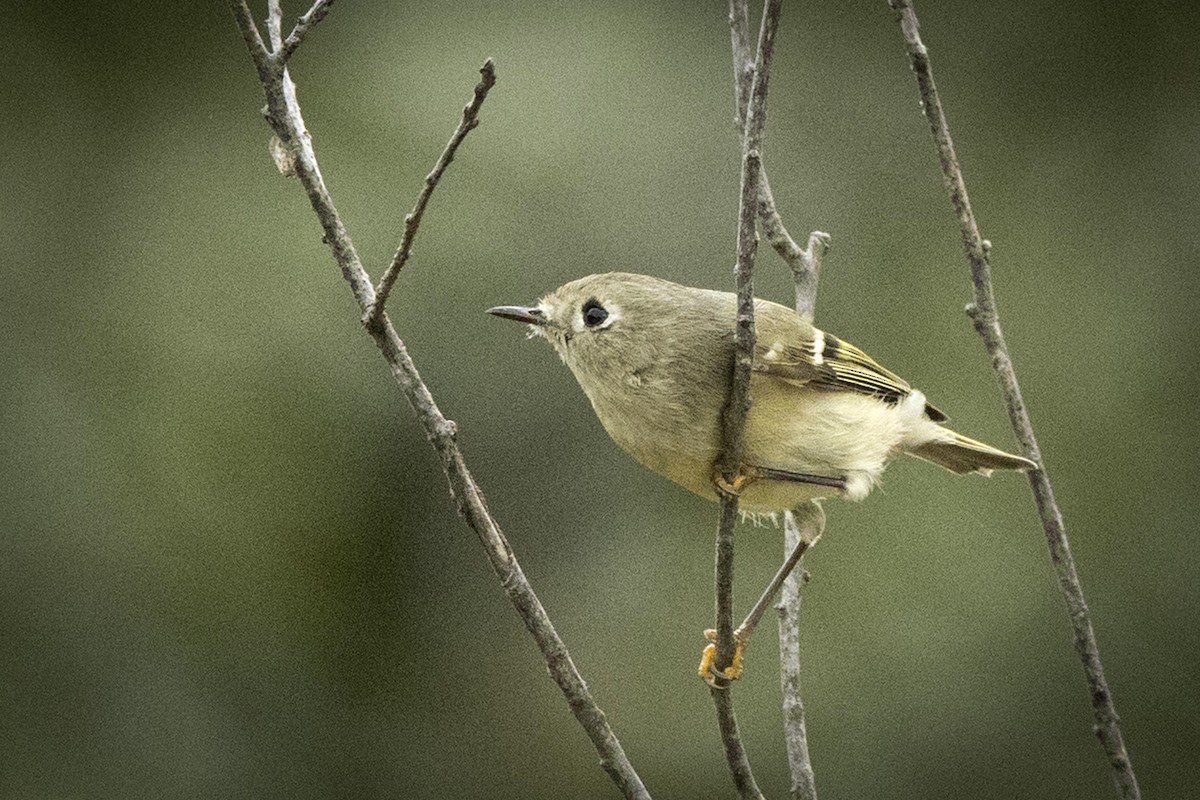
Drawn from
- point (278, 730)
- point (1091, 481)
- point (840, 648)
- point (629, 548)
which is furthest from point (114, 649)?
point (1091, 481)

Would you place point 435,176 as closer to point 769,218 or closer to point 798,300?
point 769,218

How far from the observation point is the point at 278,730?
3188 millimetres

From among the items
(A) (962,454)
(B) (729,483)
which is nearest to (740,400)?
(B) (729,483)

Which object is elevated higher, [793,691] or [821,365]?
[821,365]

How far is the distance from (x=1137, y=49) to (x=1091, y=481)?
129 cm

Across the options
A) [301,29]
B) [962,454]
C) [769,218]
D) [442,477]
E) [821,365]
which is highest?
[301,29]

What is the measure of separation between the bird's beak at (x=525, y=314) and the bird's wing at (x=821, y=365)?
33 cm

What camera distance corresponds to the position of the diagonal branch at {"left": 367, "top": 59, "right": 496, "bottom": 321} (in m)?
1.20

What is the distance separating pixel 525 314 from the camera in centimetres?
188

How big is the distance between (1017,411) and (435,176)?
720 millimetres

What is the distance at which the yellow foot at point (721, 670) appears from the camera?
5.10 feet

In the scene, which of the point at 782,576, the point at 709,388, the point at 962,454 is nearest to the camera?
the point at 709,388

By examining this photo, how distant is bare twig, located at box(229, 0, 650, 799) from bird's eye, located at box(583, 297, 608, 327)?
60 centimetres

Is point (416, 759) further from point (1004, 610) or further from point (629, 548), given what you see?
point (1004, 610)
